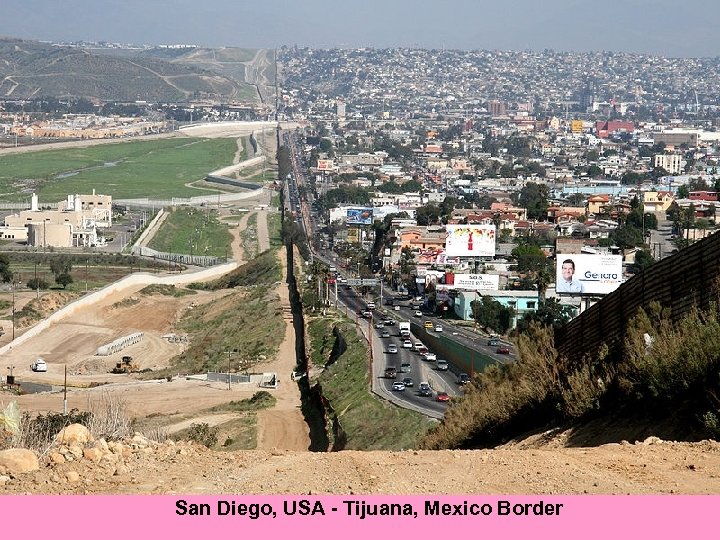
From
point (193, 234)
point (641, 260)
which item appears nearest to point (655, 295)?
point (641, 260)

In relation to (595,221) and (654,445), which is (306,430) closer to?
(654,445)

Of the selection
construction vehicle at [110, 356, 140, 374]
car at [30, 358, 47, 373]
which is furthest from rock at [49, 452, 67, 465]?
construction vehicle at [110, 356, 140, 374]

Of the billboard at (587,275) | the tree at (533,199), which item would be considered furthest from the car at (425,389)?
the tree at (533,199)

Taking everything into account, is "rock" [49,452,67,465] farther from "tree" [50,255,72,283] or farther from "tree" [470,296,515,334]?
"tree" [50,255,72,283]

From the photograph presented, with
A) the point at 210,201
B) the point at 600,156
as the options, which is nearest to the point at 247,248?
the point at 210,201

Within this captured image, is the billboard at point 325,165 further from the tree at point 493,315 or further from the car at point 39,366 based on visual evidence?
the car at point 39,366

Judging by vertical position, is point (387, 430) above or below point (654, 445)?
Result: below
